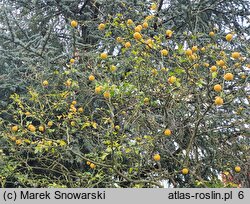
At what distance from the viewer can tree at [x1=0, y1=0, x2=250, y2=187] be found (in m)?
2.90

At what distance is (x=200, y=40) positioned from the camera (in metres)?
4.53

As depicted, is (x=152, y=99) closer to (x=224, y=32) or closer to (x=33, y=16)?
(x=224, y=32)

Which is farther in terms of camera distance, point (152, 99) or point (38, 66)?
point (38, 66)

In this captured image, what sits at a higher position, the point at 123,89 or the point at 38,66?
the point at 38,66

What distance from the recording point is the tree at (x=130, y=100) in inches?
114

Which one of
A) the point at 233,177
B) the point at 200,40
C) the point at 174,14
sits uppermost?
the point at 174,14

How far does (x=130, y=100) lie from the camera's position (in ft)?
10.2

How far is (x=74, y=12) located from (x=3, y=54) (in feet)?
4.83

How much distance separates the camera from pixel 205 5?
4.93 m
